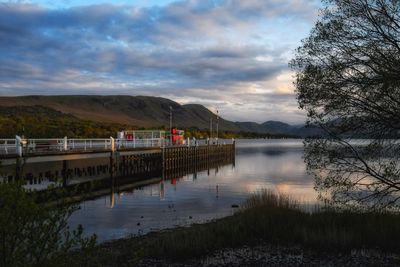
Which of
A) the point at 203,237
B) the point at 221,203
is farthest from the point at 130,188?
the point at 203,237

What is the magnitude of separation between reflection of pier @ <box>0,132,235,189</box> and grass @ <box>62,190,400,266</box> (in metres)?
17.1

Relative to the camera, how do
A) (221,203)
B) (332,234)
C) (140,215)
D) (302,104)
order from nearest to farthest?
(302,104) < (332,234) < (140,215) < (221,203)

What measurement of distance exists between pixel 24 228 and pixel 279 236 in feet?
38.6

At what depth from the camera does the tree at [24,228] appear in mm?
5730

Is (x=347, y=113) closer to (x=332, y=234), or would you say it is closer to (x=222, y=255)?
(x=332, y=234)

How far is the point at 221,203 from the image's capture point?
107 feet

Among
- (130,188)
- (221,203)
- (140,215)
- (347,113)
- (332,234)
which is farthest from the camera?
(130,188)

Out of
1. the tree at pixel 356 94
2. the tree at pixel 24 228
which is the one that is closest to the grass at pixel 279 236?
the tree at pixel 356 94

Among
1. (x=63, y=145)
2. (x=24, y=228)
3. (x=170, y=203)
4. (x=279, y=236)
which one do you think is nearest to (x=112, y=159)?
(x=63, y=145)

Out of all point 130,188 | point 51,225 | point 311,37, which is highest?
point 311,37

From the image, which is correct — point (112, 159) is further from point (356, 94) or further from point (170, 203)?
point (356, 94)

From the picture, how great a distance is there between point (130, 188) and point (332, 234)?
29172 millimetres

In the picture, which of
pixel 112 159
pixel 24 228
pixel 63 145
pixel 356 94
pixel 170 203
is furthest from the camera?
pixel 112 159

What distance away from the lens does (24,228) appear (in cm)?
618
